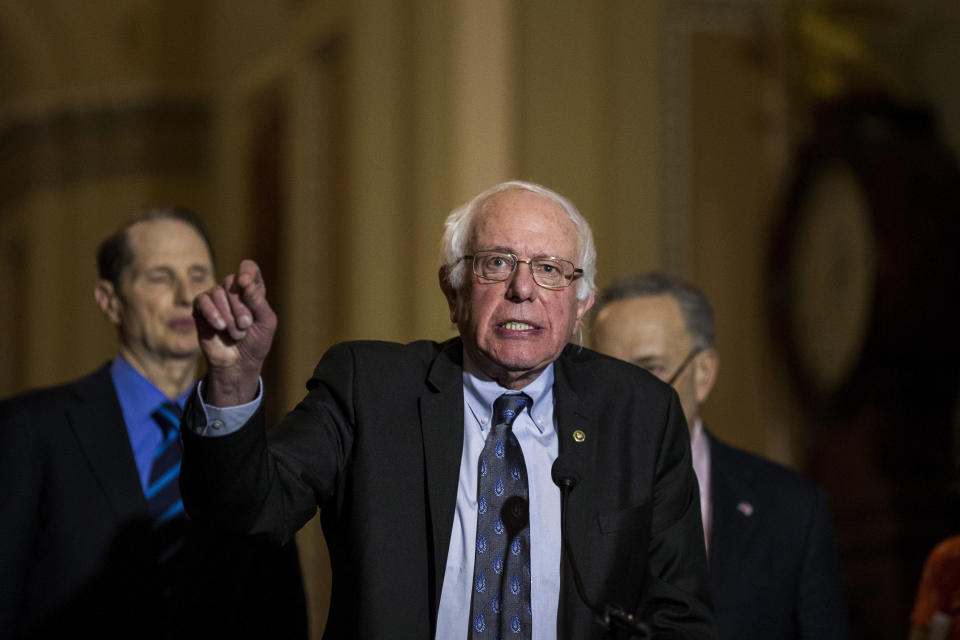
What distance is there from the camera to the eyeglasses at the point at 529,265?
2.02m

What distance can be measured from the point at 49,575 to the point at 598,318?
160cm

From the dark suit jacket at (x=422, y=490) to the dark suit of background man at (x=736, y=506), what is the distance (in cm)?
90

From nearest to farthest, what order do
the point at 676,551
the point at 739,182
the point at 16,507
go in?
the point at 676,551
the point at 16,507
the point at 739,182

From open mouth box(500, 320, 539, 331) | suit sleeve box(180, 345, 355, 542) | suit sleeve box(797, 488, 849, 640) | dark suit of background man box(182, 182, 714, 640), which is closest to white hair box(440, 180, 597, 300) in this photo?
dark suit of background man box(182, 182, 714, 640)

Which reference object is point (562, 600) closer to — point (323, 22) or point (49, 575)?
point (49, 575)

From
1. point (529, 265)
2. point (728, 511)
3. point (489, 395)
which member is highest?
point (529, 265)

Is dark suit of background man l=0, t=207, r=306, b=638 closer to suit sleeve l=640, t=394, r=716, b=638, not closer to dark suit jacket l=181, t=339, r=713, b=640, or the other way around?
dark suit jacket l=181, t=339, r=713, b=640

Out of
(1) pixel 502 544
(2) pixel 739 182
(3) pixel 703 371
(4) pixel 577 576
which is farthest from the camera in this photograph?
(2) pixel 739 182

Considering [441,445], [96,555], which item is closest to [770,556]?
[441,445]

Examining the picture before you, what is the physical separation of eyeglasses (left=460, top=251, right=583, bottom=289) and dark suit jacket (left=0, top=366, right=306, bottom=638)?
1006mm

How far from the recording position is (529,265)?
6.61 feet

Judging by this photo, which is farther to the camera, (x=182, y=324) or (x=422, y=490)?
(x=182, y=324)

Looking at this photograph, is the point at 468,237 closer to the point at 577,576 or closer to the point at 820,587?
the point at 577,576

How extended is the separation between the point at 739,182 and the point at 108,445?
12.0 ft
